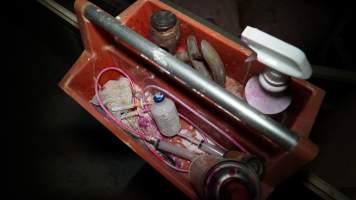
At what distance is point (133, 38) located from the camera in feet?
2.12

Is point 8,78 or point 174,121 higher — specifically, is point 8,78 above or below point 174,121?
below

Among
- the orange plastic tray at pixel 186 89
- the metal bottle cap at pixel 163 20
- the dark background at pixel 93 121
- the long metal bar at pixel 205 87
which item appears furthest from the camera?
the dark background at pixel 93 121

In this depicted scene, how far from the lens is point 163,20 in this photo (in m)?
0.75

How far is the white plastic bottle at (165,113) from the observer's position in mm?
800

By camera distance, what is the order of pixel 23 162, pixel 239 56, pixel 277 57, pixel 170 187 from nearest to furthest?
pixel 277 57
pixel 239 56
pixel 170 187
pixel 23 162

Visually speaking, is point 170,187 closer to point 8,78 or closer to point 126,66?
point 126,66

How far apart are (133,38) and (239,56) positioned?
0.98ft

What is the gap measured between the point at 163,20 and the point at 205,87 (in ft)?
0.95

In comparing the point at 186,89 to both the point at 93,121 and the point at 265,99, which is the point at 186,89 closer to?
the point at 265,99

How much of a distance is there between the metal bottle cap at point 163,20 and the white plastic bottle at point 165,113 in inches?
7.6

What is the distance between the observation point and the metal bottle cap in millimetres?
752

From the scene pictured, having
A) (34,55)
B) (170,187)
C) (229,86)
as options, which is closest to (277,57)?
(229,86)

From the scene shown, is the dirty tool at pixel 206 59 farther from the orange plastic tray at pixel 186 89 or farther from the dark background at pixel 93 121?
the dark background at pixel 93 121

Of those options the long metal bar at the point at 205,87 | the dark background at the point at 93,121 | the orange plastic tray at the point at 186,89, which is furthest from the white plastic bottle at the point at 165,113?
the dark background at the point at 93,121
